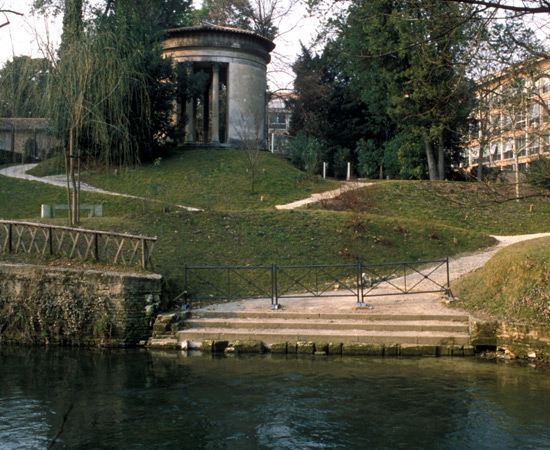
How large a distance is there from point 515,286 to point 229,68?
25.2 meters

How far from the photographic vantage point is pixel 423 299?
48.1 feet

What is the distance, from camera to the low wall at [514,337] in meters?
11.3

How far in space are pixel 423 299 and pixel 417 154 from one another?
19395 millimetres

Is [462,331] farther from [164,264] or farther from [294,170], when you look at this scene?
[294,170]

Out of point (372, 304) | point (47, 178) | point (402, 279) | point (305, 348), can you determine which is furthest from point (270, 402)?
point (47, 178)

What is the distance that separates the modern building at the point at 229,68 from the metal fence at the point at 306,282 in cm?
1661

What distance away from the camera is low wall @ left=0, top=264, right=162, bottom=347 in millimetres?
13148

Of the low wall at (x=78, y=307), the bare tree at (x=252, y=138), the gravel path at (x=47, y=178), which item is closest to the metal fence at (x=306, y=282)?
the low wall at (x=78, y=307)

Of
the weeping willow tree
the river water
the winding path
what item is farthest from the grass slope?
the river water

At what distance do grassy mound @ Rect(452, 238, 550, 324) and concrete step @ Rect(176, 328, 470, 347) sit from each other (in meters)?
1.14

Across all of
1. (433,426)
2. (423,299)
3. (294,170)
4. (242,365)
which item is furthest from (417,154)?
(433,426)

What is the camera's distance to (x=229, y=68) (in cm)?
3378

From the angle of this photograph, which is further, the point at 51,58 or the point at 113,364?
the point at 51,58

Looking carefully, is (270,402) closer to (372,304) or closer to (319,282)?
(372,304)
